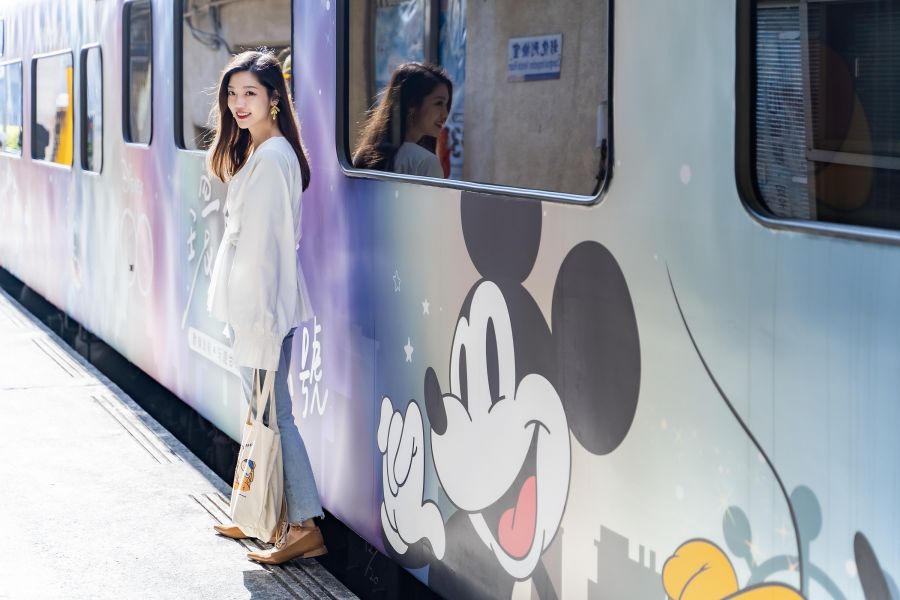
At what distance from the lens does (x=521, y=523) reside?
3039 mm

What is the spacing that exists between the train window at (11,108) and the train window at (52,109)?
0.70 m

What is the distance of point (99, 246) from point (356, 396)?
161 inches

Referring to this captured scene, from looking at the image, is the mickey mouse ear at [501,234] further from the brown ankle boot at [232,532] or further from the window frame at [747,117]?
the brown ankle boot at [232,532]

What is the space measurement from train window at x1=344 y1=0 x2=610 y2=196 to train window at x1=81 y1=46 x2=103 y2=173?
390cm

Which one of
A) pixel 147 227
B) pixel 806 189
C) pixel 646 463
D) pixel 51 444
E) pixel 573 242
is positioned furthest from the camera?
pixel 147 227

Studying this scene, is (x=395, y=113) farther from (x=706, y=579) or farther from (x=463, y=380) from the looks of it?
(x=706, y=579)

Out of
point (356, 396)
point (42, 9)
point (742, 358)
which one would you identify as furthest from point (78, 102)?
point (742, 358)

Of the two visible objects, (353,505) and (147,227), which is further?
(147,227)

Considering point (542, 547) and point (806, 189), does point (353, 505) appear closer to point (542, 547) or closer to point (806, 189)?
point (542, 547)

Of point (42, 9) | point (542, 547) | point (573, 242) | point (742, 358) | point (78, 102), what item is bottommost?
point (542, 547)

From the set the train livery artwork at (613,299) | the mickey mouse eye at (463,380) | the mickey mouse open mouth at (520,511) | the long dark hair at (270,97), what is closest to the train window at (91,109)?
the train livery artwork at (613,299)

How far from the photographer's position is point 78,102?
8.01 meters

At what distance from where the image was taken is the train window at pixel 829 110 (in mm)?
1998

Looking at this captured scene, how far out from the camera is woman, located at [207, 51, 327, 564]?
383 centimetres
